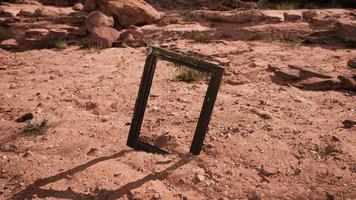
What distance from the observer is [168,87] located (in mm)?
6188

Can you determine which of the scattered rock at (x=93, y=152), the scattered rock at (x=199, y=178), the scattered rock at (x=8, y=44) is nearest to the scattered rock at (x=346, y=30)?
the scattered rock at (x=199, y=178)

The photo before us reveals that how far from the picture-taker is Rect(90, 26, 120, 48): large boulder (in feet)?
28.4

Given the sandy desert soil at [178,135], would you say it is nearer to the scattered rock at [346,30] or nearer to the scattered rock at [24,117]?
the scattered rock at [24,117]

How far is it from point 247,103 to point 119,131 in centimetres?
196

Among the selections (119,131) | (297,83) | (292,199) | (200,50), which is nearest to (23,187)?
(119,131)

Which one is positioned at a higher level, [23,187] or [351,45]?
[351,45]

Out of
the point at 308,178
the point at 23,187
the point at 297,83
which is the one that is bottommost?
the point at 23,187

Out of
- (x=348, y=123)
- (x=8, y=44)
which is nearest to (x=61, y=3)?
(x=8, y=44)

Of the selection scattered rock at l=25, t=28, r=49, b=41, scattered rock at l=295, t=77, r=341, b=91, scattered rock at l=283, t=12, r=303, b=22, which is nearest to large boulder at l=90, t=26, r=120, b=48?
scattered rock at l=25, t=28, r=49, b=41

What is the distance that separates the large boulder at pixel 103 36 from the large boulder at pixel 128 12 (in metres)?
1.24

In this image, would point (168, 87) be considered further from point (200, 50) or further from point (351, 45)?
point (351, 45)

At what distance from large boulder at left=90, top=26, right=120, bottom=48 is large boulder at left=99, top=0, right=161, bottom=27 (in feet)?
4.08

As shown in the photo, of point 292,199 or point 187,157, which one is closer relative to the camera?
point 292,199

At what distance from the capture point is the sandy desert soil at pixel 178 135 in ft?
12.2
